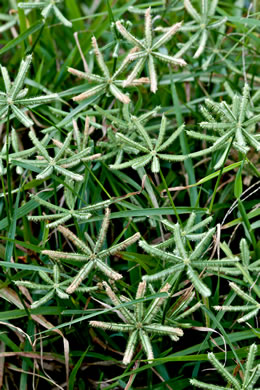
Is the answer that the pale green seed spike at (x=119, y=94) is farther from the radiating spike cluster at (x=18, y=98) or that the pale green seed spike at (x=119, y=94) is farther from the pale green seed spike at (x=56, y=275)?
the pale green seed spike at (x=56, y=275)

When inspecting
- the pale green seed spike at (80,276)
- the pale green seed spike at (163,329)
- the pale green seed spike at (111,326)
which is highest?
the pale green seed spike at (80,276)

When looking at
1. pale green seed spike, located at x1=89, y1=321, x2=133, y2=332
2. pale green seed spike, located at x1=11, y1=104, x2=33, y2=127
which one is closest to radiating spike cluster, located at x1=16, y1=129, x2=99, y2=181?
pale green seed spike, located at x1=11, y1=104, x2=33, y2=127

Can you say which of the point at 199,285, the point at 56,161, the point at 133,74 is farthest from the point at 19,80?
the point at 199,285

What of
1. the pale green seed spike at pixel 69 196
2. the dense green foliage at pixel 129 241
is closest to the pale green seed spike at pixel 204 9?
the dense green foliage at pixel 129 241

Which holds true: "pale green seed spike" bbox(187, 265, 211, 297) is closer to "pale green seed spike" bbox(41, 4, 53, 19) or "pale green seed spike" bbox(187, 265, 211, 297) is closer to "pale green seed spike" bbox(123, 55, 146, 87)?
"pale green seed spike" bbox(123, 55, 146, 87)

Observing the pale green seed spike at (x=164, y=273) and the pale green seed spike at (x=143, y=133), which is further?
the pale green seed spike at (x=143, y=133)

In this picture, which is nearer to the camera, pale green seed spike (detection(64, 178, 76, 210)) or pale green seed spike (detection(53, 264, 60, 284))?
pale green seed spike (detection(53, 264, 60, 284))

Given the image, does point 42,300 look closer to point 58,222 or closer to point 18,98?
point 58,222
